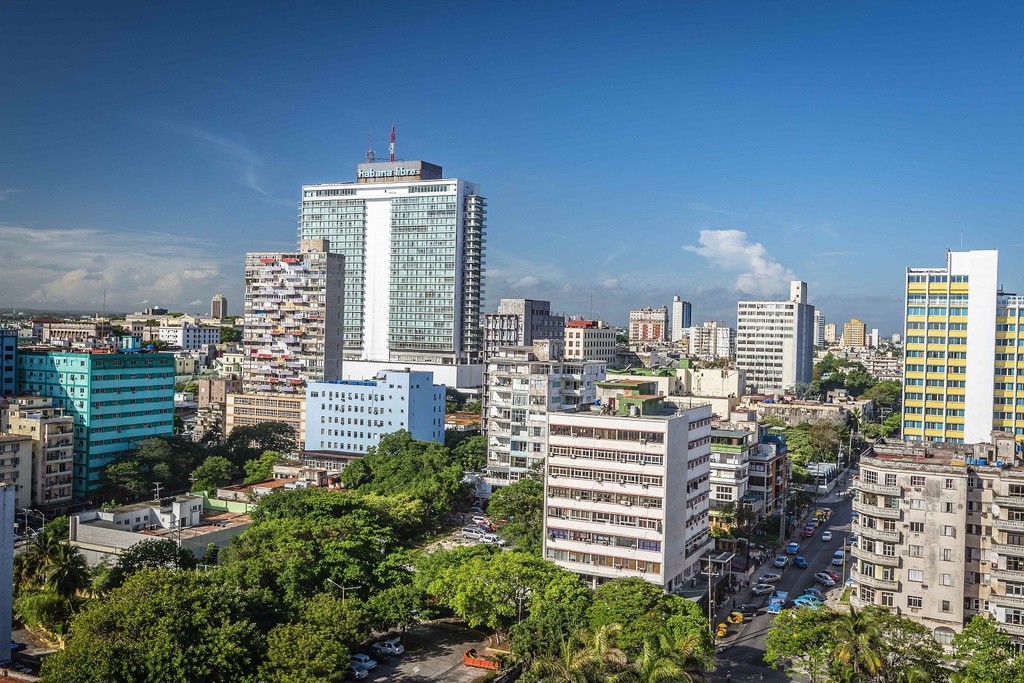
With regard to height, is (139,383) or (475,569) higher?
(139,383)

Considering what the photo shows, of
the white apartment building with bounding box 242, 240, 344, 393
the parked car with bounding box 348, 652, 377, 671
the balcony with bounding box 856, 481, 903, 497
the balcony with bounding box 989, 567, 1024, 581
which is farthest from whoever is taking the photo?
the white apartment building with bounding box 242, 240, 344, 393

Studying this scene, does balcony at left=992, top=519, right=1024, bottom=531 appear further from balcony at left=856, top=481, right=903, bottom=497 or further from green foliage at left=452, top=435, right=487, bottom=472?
green foliage at left=452, top=435, right=487, bottom=472

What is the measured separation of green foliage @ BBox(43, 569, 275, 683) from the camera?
28.5 metres

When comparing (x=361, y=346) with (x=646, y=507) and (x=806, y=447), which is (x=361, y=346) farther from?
(x=646, y=507)

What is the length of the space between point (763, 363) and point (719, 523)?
87.4 metres

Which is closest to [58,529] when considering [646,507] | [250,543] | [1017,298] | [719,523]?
[250,543]

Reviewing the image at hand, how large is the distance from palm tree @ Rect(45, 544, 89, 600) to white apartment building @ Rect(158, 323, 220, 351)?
148662mm

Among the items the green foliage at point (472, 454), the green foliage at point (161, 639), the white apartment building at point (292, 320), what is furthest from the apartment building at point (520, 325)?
the green foliage at point (161, 639)

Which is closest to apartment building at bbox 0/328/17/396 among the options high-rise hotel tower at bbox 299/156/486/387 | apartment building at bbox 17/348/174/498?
apartment building at bbox 17/348/174/498

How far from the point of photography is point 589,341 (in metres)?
133

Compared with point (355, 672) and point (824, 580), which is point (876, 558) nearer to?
point (824, 580)

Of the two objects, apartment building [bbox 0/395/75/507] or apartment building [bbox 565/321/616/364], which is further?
apartment building [bbox 565/321/616/364]

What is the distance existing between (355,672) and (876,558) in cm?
2355

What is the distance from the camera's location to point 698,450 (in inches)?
1809
